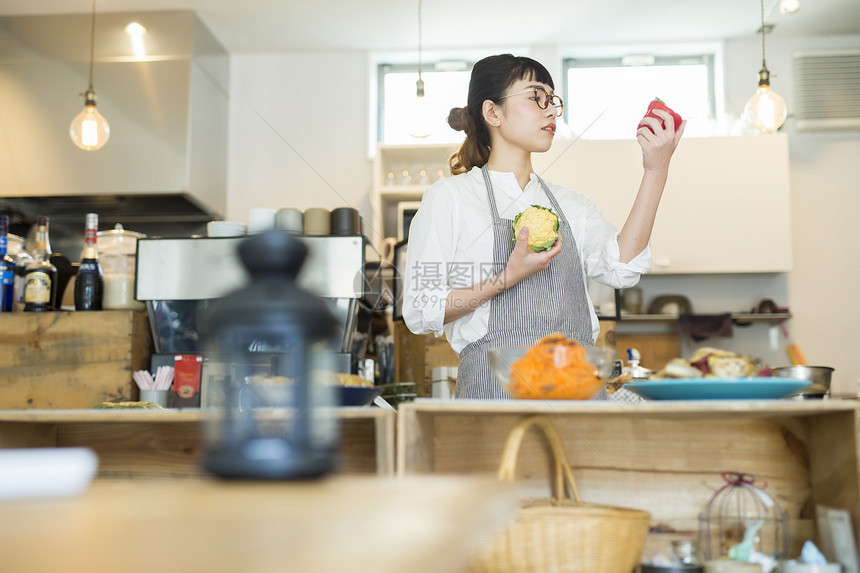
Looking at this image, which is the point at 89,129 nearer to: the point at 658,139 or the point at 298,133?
the point at 298,133

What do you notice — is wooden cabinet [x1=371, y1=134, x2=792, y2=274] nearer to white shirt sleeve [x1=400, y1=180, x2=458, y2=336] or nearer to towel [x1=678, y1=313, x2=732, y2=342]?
towel [x1=678, y1=313, x2=732, y2=342]

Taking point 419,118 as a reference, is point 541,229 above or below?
below

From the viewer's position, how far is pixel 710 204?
4.21 meters

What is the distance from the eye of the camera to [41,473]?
1.81 feet

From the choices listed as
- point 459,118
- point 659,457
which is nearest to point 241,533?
point 659,457

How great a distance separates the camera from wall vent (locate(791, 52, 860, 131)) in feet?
14.6

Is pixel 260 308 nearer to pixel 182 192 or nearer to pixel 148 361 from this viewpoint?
pixel 148 361

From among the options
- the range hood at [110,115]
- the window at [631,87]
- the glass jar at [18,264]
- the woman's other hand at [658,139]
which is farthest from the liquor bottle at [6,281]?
the window at [631,87]

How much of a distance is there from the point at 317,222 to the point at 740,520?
2354mm

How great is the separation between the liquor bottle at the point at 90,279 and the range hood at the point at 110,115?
1284 mm

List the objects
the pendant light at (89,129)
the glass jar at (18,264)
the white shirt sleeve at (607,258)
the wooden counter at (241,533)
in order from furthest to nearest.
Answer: the pendant light at (89,129), the glass jar at (18,264), the white shirt sleeve at (607,258), the wooden counter at (241,533)

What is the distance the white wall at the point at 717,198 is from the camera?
4422 mm

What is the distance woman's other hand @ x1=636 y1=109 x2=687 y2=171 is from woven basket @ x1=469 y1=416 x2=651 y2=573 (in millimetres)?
699

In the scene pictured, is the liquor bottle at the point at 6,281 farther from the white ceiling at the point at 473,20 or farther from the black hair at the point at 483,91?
the white ceiling at the point at 473,20
